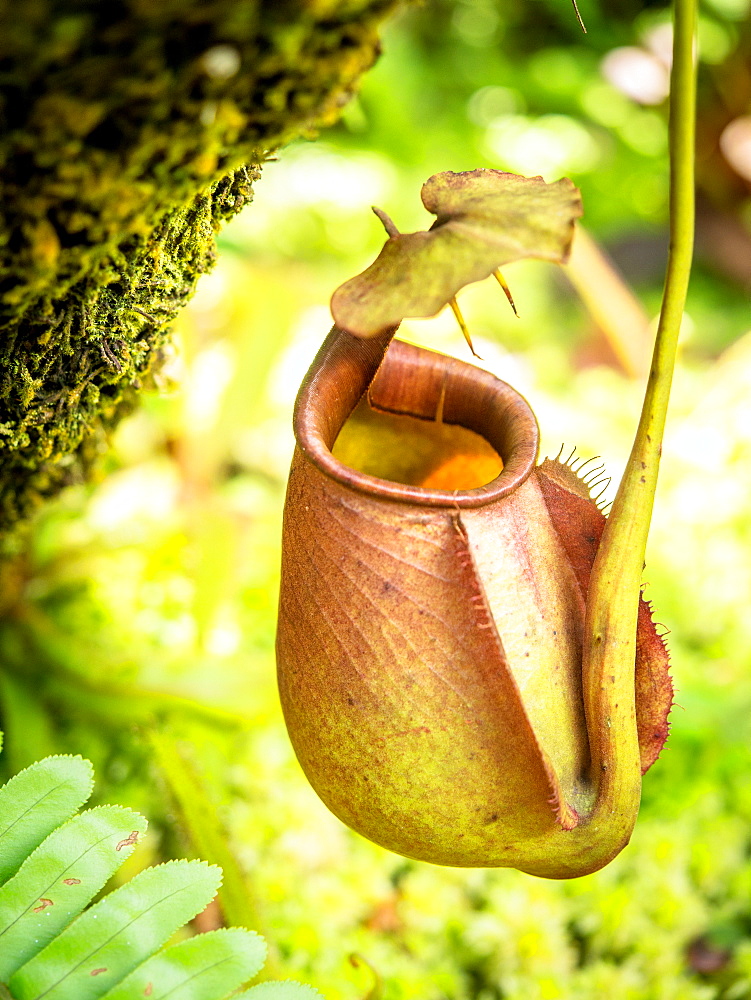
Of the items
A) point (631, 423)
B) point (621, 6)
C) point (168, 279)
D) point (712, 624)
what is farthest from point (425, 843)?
point (621, 6)

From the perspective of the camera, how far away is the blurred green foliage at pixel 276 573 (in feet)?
4.50

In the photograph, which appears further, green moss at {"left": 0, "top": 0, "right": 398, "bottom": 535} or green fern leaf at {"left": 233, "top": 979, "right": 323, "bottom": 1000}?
green fern leaf at {"left": 233, "top": 979, "right": 323, "bottom": 1000}

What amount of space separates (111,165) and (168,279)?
0.83ft

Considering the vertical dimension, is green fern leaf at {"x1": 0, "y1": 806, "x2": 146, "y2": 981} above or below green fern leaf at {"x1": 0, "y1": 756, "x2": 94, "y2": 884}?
below

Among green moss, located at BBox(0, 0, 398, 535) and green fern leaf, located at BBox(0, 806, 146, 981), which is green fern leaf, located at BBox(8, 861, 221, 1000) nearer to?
green fern leaf, located at BBox(0, 806, 146, 981)

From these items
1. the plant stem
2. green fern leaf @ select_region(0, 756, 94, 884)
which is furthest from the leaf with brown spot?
green fern leaf @ select_region(0, 756, 94, 884)

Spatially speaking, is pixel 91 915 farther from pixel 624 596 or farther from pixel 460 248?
pixel 460 248

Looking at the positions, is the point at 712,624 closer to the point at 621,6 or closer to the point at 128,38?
the point at 128,38

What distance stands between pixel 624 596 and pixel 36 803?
548mm

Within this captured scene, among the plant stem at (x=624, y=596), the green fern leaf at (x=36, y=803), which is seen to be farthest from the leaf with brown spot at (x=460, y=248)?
the green fern leaf at (x=36, y=803)

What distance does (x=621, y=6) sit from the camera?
4055 millimetres

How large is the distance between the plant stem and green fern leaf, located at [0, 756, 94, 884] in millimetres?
456

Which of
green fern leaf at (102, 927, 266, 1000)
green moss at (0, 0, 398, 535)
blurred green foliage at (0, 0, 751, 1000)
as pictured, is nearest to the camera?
green moss at (0, 0, 398, 535)

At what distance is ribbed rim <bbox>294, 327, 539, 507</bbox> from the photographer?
2.27 ft
